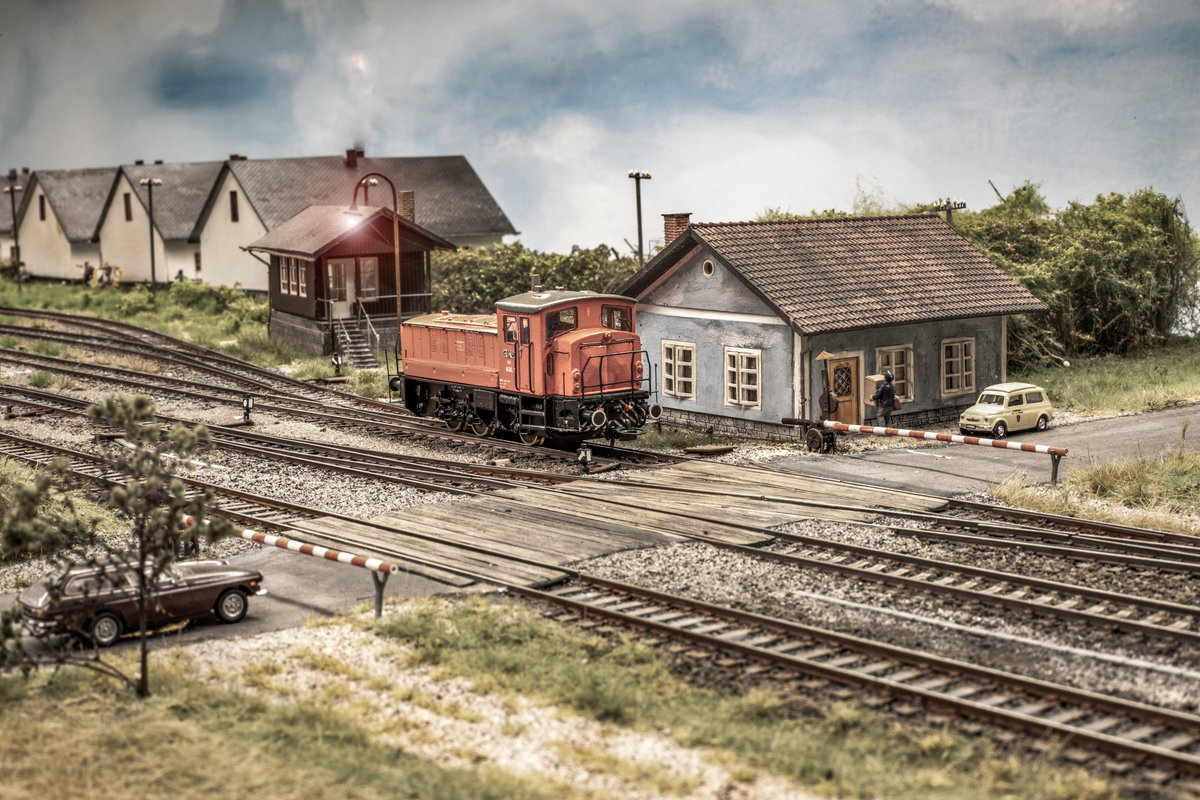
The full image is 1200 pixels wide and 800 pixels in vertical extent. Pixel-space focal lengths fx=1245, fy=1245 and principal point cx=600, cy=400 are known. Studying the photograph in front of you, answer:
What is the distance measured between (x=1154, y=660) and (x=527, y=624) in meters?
6.67

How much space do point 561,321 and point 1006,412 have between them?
394 inches

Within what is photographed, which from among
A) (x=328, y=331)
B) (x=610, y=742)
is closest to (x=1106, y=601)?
(x=610, y=742)

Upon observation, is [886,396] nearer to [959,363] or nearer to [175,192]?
[959,363]

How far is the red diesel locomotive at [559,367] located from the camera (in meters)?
23.6

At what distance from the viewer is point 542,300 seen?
24.0 metres

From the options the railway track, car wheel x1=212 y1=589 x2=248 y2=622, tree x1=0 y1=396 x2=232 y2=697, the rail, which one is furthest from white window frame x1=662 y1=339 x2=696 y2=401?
tree x1=0 y1=396 x2=232 y2=697

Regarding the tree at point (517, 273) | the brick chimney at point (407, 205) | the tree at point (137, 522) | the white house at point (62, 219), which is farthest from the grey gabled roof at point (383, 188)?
the tree at point (137, 522)

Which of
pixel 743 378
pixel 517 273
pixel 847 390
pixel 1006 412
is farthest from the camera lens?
pixel 517 273

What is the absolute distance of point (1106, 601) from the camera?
14.6 m

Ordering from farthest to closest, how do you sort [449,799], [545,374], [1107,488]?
[545,374] < [1107,488] < [449,799]

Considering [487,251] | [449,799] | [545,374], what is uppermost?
[487,251]

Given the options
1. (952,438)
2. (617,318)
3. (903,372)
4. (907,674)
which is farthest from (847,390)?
(907,674)

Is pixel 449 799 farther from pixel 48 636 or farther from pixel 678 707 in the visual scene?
pixel 48 636

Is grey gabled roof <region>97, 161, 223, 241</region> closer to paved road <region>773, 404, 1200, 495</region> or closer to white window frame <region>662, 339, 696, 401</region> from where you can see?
white window frame <region>662, 339, 696, 401</region>
